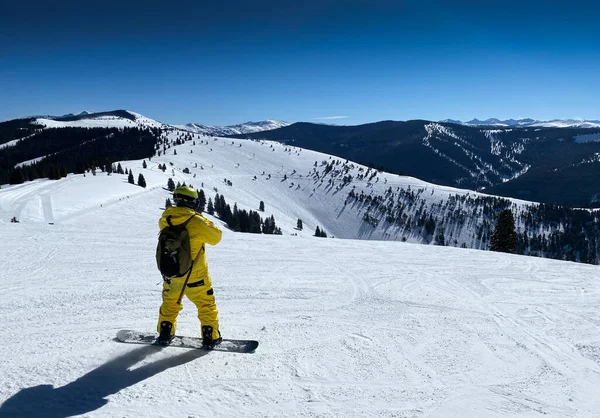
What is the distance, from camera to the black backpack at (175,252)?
16.7 ft

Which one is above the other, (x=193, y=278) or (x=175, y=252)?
(x=175, y=252)

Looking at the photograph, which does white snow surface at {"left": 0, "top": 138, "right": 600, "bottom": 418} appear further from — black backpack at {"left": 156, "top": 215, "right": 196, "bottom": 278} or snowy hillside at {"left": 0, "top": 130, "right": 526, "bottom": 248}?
snowy hillside at {"left": 0, "top": 130, "right": 526, "bottom": 248}

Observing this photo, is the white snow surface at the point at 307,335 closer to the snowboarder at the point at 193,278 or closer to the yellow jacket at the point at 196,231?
the snowboarder at the point at 193,278

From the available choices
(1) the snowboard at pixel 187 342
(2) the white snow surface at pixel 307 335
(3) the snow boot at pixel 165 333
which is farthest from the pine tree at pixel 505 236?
(3) the snow boot at pixel 165 333

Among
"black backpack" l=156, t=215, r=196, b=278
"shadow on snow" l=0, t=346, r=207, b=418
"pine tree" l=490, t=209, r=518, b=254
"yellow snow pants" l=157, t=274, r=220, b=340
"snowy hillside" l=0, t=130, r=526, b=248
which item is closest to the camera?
"shadow on snow" l=0, t=346, r=207, b=418

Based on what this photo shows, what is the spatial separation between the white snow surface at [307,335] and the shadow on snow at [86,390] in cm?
2

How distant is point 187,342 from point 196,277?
109 cm

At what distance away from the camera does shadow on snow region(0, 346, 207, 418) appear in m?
3.95

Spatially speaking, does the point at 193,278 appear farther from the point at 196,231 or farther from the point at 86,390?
the point at 86,390

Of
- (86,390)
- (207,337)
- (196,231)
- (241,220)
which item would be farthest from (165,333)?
(241,220)

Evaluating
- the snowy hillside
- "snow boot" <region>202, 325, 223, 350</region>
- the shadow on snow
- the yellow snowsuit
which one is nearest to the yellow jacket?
the yellow snowsuit

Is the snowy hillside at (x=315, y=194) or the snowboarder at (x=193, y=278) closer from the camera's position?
the snowboarder at (x=193, y=278)

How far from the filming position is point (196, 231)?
205 inches

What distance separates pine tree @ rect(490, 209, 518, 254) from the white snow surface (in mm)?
28575
